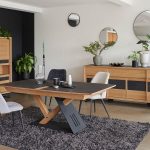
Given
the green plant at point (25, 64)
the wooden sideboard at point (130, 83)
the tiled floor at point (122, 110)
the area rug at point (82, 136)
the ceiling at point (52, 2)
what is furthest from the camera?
the green plant at point (25, 64)

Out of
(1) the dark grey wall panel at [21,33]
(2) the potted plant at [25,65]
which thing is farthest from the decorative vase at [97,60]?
(1) the dark grey wall panel at [21,33]

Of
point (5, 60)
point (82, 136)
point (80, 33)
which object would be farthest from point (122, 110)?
point (5, 60)

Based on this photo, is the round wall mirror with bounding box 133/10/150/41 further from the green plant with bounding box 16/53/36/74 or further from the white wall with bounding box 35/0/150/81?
the green plant with bounding box 16/53/36/74

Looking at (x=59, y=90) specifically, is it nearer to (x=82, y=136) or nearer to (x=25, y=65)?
(x=82, y=136)

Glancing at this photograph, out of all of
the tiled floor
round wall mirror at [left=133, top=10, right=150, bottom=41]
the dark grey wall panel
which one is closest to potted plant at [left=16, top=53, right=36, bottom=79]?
the dark grey wall panel

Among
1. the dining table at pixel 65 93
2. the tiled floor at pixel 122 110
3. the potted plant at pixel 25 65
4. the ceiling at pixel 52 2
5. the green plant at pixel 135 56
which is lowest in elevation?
the tiled floor at pixel 122 110

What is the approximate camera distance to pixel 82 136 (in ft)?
12.2

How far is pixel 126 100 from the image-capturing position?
19.5 feet

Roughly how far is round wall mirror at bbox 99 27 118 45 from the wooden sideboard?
0.81 meters

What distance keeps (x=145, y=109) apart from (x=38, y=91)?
8.92ft

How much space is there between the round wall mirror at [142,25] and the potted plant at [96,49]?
2.16 feet

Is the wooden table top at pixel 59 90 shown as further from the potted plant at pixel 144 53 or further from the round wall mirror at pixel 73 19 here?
the round wall mirror at pixel 73 19

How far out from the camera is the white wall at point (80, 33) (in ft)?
20.3

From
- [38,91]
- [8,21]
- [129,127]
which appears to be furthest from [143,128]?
[8,21]
